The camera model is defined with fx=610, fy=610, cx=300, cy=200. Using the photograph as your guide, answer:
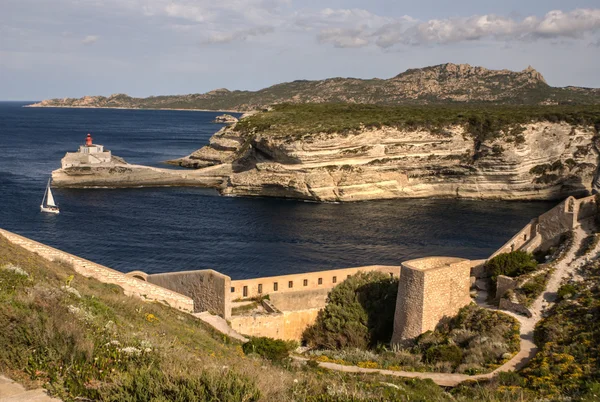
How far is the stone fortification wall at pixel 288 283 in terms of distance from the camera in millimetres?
24500

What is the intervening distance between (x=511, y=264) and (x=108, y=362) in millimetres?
22568

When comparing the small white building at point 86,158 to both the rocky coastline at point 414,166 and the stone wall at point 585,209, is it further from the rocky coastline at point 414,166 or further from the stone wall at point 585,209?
the stone wall at point 585,209

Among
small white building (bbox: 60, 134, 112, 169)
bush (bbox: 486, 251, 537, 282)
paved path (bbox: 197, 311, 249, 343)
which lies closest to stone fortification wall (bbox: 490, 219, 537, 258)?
bush (bbox: 486, 251, 537, 282)

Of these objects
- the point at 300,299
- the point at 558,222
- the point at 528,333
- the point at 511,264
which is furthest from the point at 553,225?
the point at 300,299

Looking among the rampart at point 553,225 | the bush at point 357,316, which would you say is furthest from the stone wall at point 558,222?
the bush at point 357,316

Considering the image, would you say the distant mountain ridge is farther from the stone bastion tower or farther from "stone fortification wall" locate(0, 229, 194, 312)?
"stone fortification wall" locate(0, 229, 194, 312)

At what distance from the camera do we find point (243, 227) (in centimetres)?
5244

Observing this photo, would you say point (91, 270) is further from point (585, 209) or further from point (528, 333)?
point (585, 209)

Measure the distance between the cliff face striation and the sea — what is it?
2.20 m

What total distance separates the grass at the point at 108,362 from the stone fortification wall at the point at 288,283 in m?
9.69

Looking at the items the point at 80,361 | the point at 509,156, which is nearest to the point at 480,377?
the point at 80,361

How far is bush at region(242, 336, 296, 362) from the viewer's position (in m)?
18.6

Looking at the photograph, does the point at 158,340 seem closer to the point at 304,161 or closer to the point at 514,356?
the point at 514,356

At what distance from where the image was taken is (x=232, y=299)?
2431 centimetres
